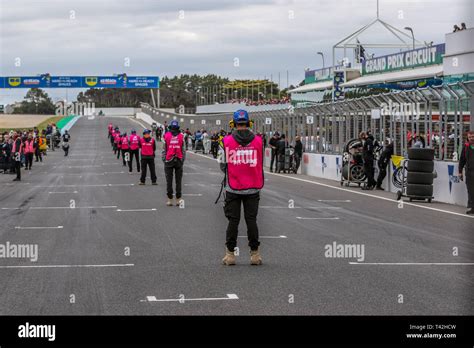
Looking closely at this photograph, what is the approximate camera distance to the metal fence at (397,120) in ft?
72.4

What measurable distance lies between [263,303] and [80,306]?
1728 millimetres

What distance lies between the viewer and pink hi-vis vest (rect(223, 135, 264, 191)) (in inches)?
431

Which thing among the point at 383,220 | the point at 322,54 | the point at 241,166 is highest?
the point at 322,54

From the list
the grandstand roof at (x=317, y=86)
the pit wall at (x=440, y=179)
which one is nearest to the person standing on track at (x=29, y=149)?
the pit wall at (x=440, y=179)

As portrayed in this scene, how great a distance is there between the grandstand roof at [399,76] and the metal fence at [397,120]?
9.21m

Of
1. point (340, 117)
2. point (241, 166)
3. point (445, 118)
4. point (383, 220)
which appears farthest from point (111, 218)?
point (340, 117)

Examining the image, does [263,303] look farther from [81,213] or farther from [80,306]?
[81,213]

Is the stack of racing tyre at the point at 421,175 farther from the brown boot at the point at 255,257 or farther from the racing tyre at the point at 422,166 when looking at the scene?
the brown boot at the point at 255,257

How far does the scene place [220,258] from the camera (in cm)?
1180

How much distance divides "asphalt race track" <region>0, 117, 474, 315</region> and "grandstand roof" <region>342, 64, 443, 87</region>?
1037 inches

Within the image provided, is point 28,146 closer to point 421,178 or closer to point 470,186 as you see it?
point 421,178

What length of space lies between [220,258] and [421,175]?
440 inches
